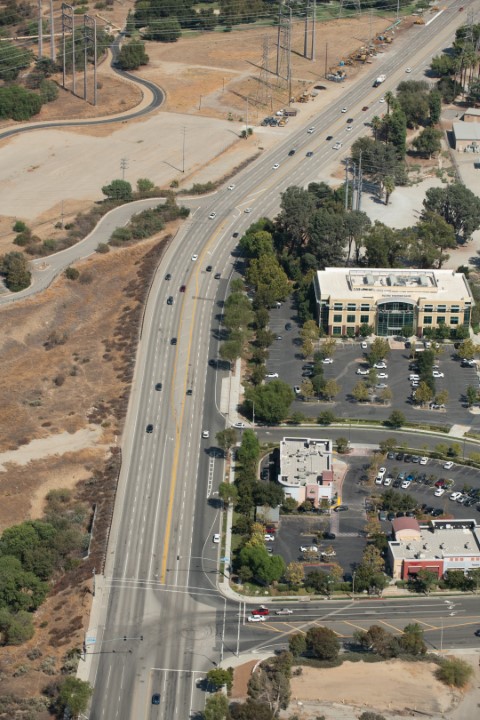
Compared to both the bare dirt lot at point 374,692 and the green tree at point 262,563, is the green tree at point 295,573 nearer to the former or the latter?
the green tree at point 262,563

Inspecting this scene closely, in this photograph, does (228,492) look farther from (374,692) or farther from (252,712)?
(252,712)

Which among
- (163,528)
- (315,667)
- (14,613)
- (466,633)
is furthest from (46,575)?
(466,633)

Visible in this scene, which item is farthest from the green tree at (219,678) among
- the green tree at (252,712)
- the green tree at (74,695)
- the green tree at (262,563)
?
the green tree at (262,563)

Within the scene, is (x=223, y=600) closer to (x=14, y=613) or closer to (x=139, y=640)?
(x=139, y=640)

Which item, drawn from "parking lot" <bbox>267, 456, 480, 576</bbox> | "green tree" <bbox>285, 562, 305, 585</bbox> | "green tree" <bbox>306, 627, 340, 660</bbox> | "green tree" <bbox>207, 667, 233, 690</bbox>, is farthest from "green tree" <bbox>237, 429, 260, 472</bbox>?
"green tree" <bbox>207, 667, 233, 690</bbox>

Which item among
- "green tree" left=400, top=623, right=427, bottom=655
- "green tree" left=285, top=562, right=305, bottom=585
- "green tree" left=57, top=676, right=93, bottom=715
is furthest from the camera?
"green tree" left=285, top=562, right=305, bottom=585

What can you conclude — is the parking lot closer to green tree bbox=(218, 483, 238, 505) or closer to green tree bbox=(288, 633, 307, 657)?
green tree bbox=(218, 483, 238, 505)

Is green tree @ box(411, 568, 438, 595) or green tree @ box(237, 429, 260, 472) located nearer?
green tree @ box(411, 568, 438, 595)
